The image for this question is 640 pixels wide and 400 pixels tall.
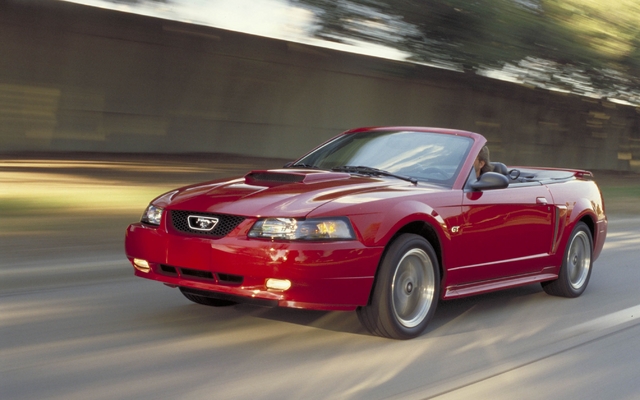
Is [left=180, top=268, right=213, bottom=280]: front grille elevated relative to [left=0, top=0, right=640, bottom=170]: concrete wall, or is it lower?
lower

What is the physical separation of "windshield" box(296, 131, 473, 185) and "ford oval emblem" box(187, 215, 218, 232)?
164cm

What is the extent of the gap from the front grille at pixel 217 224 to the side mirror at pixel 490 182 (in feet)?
6.49

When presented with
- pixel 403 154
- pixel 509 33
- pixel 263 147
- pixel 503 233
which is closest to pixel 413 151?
pixel 403 154

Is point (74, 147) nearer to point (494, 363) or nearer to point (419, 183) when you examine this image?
point (419, 183)

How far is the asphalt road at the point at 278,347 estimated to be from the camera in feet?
14.8

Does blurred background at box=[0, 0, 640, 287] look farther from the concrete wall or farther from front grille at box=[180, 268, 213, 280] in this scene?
front grille at box=[180, 268, 213, 280]

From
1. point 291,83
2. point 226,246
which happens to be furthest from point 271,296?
point 291,83

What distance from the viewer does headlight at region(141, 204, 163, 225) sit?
5.73 m

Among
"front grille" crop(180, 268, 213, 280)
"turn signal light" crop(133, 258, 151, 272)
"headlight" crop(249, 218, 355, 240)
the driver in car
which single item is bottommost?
"turn signal light" crop(133, 258, 151, 272)

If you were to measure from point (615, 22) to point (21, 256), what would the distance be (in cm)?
1717

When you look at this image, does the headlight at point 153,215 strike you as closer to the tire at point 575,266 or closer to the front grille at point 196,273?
the front grille at point 196,273

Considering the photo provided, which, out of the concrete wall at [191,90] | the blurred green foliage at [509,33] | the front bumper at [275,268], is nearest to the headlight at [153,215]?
the front bumper at [275,268]

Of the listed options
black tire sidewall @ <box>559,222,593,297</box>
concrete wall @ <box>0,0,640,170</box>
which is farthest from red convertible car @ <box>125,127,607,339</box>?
concrete wall @ <box>0,0,640,170</box>

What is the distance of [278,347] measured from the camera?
5.29 m
